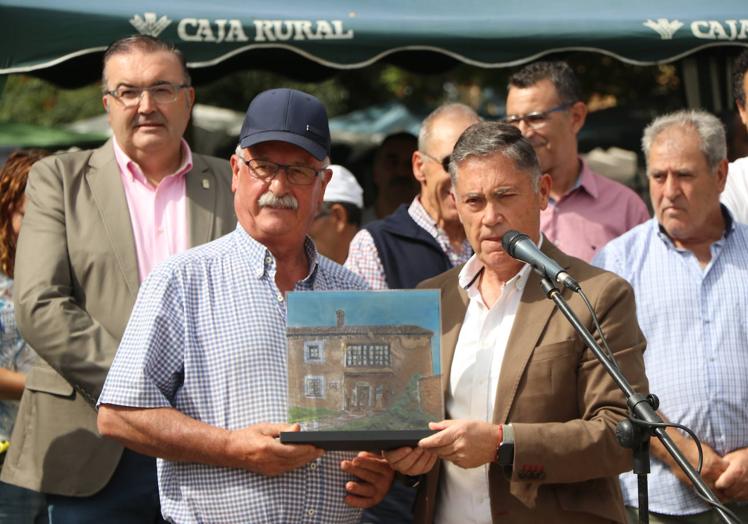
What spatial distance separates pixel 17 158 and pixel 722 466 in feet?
12.1

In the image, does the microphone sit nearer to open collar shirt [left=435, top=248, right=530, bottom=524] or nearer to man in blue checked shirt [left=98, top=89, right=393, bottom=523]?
open collar shirt [left=435, top=248, right=530, bottom=524]

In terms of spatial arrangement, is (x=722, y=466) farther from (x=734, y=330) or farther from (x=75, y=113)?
(x=75, y=113)

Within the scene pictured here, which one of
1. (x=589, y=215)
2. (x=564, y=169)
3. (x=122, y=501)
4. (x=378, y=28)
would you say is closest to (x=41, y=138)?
(x=378, y=28)

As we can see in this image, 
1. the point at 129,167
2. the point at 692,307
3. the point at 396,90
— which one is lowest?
the point at 692,307

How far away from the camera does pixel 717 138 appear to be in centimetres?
513

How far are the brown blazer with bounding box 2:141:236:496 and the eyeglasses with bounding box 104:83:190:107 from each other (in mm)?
274

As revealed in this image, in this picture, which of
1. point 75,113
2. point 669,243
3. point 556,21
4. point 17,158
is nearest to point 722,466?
point 669,243

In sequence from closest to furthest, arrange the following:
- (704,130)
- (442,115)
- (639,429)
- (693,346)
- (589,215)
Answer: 1. (639,429)
2. (693,346)
3. (704,130)
4. (442,115)
5. (589,215)

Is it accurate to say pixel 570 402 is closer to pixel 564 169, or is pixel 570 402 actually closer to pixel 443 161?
pixel 443 161

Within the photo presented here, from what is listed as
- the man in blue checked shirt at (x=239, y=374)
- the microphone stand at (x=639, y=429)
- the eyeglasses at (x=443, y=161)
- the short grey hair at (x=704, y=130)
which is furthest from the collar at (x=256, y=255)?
the short grey hair at (x=704, y=130)

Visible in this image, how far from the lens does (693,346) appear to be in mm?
4867

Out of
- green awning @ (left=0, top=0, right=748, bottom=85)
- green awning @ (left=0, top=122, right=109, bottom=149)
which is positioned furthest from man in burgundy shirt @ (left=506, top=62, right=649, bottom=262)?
green awning @ (left=0, top=122, right=109, bottom=149)

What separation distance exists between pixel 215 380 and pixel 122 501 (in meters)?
1.12

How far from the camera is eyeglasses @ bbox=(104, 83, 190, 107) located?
4.98 m
